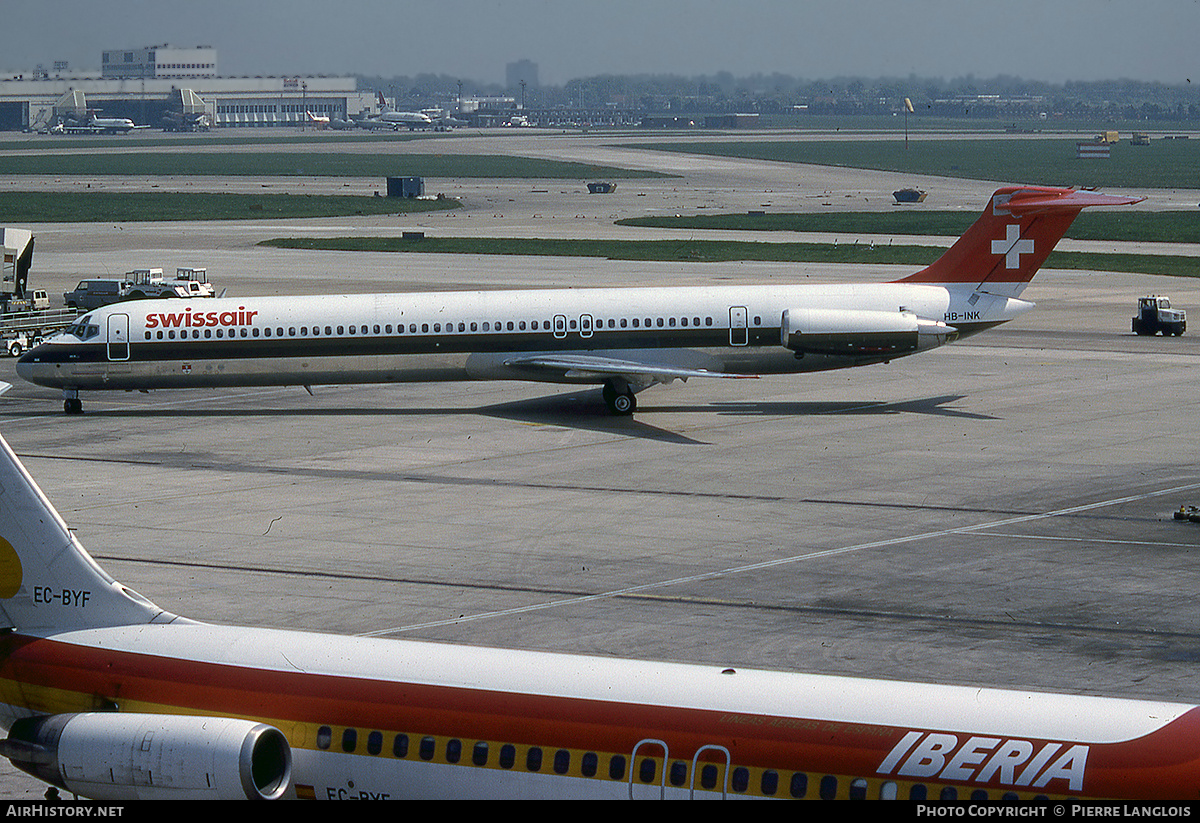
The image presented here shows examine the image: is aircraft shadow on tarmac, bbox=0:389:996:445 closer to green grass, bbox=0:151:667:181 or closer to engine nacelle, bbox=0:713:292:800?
engine nacelle, bbox=0:713:292:800

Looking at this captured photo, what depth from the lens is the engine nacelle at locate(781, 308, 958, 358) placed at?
39500 mm

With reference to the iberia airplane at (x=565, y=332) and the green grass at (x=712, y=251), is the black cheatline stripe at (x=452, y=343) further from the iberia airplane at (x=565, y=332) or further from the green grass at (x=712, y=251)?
the green grass at (x=712, y=251)

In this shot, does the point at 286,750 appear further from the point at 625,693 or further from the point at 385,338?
the point at 385,338

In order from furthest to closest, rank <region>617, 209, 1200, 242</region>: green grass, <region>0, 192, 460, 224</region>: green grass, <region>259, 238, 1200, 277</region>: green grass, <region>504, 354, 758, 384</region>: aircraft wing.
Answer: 1. <region>0, 192, 460, 224</region>: green grass
2. <region>617, 209, 1200, 242</region>: green grass
3. <region>259, 238, 1200, 277</region>: green grass
4. <region>504, 354, 758, 384</region>: aircraft wing

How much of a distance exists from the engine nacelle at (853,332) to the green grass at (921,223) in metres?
57.4

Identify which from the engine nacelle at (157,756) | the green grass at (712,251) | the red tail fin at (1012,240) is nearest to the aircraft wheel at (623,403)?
the red tail fin at (1012,240)

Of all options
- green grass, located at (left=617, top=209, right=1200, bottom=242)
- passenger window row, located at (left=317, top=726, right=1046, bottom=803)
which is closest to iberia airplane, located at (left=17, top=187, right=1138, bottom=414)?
passenger window row, located at (left=317, top=726, right=1046, bottom=803)

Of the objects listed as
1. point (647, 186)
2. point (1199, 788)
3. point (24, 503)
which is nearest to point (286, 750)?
point (24, 503)

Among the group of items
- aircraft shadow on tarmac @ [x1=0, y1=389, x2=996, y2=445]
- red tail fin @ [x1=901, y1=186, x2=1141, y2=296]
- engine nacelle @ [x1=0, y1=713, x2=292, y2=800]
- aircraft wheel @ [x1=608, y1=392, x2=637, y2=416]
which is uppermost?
red tail fin @ [x1=901, y1=186, x2=1141, y2=296]

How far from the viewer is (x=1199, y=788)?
33.0ft

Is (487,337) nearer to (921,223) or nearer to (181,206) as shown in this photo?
(921,223)

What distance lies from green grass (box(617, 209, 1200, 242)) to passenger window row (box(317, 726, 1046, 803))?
86.9m

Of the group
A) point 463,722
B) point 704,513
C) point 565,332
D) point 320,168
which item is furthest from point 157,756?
point 320,168

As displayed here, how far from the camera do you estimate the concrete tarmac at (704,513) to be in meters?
21.8
